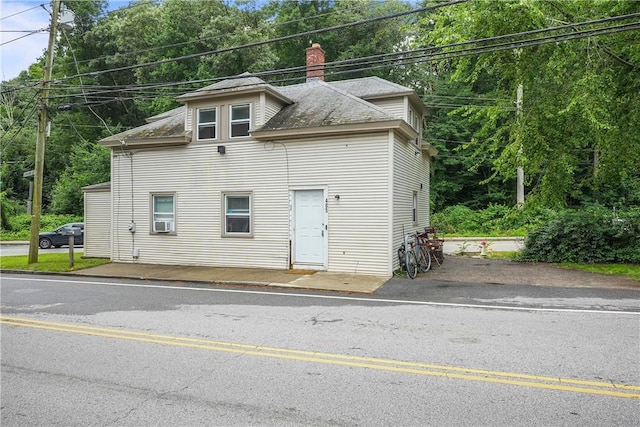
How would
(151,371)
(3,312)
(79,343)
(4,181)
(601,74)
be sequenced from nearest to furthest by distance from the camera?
(151,371) < (79,343) < (3,312) < (601,74) < (4,181)

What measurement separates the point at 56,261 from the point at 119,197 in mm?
3367

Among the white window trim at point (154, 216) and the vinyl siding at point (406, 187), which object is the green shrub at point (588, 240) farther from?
the white window trim at point (154, 216)

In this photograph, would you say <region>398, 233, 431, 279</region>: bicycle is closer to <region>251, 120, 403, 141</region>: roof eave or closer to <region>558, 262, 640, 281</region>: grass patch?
<region>251, 120, 403, 141</region>: roof eave

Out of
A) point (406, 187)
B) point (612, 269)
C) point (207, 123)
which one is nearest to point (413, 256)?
point (406, 187)

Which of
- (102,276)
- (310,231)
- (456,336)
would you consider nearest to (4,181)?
(102,276)

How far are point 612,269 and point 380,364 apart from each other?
37.2ft

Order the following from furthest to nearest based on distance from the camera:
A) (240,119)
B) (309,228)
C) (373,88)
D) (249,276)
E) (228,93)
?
(373,88) → (240,119) → (228,93) → (309,228) → (249,276)

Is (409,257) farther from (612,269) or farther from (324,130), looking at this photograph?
(612,269)

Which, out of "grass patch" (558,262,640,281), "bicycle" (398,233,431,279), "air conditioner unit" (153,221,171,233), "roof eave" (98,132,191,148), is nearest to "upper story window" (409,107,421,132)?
"bicycle" (398,233,431,279)

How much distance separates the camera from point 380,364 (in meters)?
4.91

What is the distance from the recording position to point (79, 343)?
586 centimetres

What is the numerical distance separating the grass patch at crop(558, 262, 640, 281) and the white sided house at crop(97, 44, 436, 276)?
17.2 ft

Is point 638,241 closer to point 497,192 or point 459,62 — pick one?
point 459,62

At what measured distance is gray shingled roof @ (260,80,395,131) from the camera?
12312 millimetres
